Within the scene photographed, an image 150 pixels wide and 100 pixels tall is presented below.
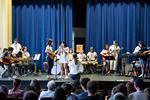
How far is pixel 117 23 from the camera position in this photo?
57.2ft

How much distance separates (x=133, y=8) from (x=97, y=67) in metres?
3.38

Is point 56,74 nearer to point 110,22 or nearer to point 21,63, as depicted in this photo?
point 21,63

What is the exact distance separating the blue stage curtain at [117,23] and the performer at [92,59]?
3.04ft

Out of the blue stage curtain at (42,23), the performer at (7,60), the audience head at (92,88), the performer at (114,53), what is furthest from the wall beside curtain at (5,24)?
the audience head at (92,88)

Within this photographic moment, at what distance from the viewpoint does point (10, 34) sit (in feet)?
55.5

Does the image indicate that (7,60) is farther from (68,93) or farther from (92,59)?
(68,93)

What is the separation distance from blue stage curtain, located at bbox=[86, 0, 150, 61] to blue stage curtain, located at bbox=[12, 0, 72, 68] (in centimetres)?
114

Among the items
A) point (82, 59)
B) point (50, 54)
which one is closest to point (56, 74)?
point (50, 54)

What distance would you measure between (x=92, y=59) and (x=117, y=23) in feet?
7.55

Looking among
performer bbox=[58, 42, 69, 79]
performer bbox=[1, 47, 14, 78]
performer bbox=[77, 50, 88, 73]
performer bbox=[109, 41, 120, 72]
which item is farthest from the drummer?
performer bbox=[1, 47, 14, 78]

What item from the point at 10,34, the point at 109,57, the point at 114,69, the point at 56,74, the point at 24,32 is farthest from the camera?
the point at 24,32

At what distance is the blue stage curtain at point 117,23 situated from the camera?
17.2 metres

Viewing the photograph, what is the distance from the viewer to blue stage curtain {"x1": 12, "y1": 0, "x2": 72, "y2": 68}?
17.9 m

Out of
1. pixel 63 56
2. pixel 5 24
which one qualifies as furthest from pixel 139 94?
pixel 5 24
